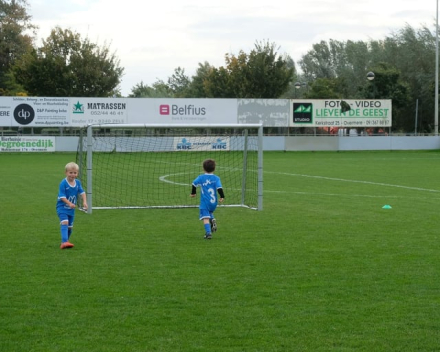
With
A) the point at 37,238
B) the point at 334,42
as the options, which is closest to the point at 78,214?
the point at 37,238

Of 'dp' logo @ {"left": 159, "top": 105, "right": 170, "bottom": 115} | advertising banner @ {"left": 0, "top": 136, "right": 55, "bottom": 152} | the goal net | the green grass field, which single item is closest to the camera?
the green grass field

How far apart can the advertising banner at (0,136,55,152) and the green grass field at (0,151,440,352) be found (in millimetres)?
32139

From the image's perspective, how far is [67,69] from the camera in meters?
65.4

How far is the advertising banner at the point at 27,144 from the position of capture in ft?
153

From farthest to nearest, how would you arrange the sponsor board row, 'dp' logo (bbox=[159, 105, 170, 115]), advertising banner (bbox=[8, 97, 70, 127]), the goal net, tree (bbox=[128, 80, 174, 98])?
tree (bbox=[128, 80, 174, 98]) → 'dp' logo (bbox=[159, 105, 170, 115]) → the sponsor board row → advertising banner (bbox=[8, 97, 70, 127]) → the goal net

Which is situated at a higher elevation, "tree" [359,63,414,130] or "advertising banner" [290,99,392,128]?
"tree" [359,63,414,130]

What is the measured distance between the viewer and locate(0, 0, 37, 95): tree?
78525mm

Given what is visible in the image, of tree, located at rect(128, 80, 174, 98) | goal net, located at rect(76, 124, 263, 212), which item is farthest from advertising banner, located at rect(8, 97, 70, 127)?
tree, located at rect(128, 80, 174, 98)

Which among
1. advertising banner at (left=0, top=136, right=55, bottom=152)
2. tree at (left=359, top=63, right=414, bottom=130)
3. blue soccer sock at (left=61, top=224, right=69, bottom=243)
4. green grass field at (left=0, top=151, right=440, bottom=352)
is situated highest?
tree at (left=359, top=63, right=414, bottom=130)

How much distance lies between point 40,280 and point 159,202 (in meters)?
9.62

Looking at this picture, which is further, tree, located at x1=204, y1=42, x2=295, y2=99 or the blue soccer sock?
tree, located at x1=204, y1=42, x2=295, y2=99

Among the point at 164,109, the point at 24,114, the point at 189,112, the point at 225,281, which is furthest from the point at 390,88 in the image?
the point at 225,281

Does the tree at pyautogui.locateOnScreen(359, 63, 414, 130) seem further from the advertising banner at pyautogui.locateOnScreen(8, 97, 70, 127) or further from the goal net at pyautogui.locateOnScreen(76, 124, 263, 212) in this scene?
the goal net at pyautogui.locateOnScreen(76, 124, 263, 212)

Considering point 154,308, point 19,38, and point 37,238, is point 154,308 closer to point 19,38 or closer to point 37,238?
point 37,238
